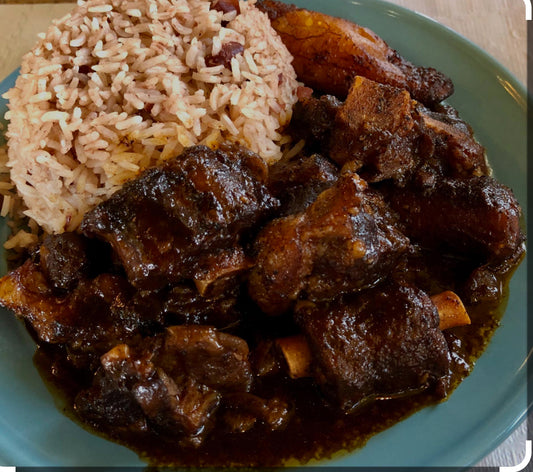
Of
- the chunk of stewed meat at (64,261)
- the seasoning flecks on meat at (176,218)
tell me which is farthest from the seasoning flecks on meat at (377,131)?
the chunk of stewed meat at (64,261)

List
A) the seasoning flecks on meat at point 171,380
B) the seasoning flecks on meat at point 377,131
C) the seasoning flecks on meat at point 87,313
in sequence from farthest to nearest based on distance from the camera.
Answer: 1. the seasoning flecks on meat at point 377,131
2. the seasoning flecks on meat at point 87,313
3. the seasoning flecks on meat at point 171,380

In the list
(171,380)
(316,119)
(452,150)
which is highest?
(452,150)

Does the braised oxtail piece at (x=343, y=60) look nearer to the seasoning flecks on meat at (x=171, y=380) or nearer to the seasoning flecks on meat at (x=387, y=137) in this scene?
the seasoning flecks on meat at (x=387, y=137)

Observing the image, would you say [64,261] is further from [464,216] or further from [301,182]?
[464,216]

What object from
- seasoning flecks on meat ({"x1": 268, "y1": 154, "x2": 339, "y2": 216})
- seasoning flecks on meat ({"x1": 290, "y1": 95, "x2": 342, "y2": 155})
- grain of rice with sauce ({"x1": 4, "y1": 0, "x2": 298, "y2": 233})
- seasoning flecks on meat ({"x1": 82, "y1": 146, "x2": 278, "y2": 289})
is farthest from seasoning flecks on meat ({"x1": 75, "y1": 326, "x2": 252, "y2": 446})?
seasoning flecks on meat ({"x1": 290, "y1": 95, "x2": 342, "y2": 155})

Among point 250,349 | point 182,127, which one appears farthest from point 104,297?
point 182,127

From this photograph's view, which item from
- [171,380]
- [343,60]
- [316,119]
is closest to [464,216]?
[316,119]

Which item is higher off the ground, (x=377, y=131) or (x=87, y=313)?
(x=377, y=131)
